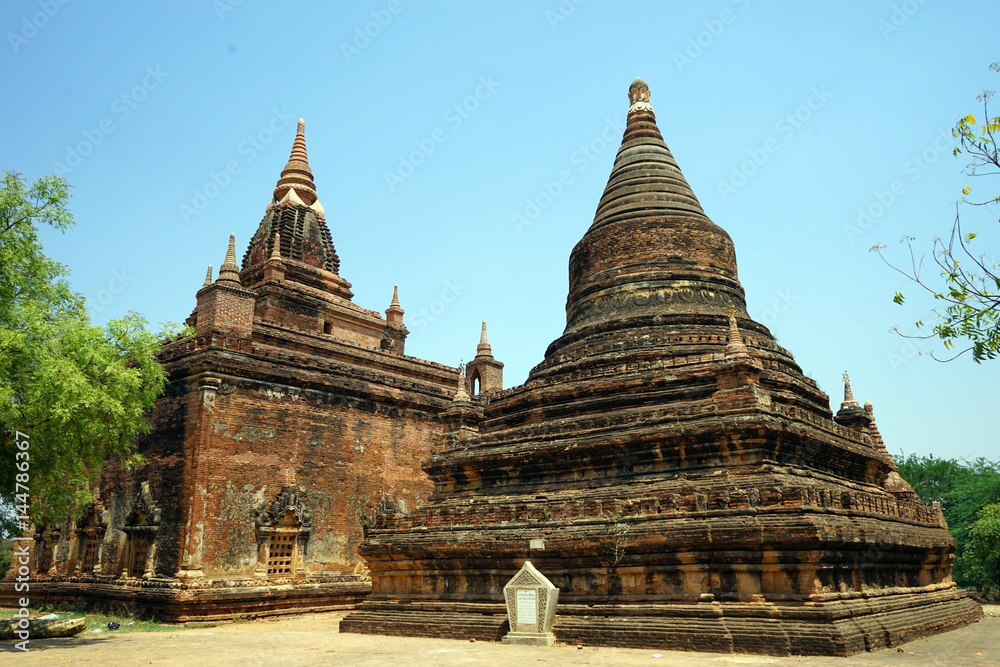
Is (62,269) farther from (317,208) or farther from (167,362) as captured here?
(317,208)

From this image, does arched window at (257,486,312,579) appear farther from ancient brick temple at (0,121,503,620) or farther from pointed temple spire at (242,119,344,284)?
pointed temple spire at (242,119,344,284)

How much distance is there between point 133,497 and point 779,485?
18480mm

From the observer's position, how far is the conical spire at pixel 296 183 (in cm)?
3556

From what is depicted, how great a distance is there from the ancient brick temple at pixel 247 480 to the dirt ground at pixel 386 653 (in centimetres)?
382

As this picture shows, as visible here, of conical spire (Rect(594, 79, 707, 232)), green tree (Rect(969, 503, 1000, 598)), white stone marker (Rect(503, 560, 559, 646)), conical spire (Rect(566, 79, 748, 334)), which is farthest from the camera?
green tree (Rect(969, 503, 1000, 598))

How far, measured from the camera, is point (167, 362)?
24344 mm

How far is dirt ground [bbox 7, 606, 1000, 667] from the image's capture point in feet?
41.2

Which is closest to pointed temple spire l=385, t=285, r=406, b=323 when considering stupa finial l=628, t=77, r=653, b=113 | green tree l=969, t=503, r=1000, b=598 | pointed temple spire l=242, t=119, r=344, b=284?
pointed temple spire l=242, t=119, r=344, b=284

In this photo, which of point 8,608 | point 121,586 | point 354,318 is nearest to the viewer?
point 121,586

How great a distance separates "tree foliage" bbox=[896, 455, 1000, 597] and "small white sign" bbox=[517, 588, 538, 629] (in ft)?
83.3

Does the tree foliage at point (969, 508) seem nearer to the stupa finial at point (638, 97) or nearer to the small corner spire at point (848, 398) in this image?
the small corner spire at point (848, 398)

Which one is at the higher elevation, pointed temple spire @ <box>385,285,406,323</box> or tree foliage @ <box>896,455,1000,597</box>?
pointed temple spire @ <box>385,285,406,323</box>

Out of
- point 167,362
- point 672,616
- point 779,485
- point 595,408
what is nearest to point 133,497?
point 167,362

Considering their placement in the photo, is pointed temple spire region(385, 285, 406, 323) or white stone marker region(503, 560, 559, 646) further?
pointed temple spire region(385, 285, 406, 323)
